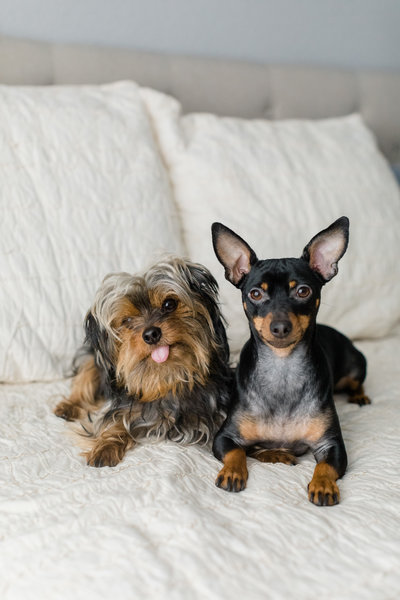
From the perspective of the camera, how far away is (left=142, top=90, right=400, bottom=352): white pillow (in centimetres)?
237

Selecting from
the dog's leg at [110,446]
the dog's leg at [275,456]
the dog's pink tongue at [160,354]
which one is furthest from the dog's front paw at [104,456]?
the dog's leg at [275,456]

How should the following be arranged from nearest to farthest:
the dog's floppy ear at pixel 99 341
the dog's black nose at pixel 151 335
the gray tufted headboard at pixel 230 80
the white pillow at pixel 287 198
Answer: the dog's black nose at pixel 151 335 → the dog's floppy ear at pixel 99 341 → the white pillow at pixel 287 198 → the gray tufted headboard at pixel 230 80

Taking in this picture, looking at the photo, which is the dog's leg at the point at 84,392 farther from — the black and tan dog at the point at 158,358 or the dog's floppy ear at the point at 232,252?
the dog's floppy ear at the point at 232,252

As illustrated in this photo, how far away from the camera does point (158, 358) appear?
1674mm

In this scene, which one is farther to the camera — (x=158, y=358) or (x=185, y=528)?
(x=158, y=358)

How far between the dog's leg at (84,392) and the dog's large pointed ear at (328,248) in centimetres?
80

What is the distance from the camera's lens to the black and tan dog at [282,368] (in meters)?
1.55

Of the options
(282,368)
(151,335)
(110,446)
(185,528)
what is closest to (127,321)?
(151,335)

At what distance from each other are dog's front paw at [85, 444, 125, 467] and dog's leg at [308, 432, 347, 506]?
50 cm

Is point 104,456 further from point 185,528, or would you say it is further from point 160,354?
Result: point 185,528

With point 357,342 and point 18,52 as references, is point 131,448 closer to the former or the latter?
point 357,342

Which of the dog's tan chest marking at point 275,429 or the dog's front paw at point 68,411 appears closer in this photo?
the dog's tan chest marking at point 275,429

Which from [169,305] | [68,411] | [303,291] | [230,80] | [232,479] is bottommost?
[68,411]

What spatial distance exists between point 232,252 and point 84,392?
0.72 metres
